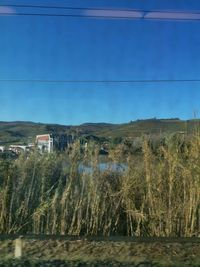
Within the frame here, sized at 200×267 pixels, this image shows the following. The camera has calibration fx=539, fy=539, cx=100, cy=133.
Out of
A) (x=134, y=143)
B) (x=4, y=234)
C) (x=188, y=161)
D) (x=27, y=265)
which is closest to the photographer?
(x=27, y=265)

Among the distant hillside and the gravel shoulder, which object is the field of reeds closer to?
the distant hillside

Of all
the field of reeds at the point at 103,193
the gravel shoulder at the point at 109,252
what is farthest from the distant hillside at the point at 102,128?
the gravel shoulder at the point at 109,252

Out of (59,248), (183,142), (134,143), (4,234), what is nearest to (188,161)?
(183,142)

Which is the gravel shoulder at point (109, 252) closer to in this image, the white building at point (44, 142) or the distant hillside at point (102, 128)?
the white building at point (44, 142)

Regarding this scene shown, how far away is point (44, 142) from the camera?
970 cm

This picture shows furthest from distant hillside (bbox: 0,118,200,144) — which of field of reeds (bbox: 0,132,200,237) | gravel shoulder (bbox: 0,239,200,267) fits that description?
gravel shoulder (bbox: 0,239,200,267)

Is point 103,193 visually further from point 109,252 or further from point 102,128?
point 109,252

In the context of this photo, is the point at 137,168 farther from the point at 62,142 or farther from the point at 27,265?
the point at 27,265

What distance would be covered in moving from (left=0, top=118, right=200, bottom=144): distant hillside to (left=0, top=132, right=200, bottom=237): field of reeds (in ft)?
0.92

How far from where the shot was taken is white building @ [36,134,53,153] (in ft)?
31.3

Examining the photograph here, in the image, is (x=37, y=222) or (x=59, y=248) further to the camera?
(x=37, y=222)

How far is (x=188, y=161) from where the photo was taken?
29.8ft

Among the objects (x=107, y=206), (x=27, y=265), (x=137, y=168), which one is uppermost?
(x=137, y=168)

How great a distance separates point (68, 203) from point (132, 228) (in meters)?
1.15
